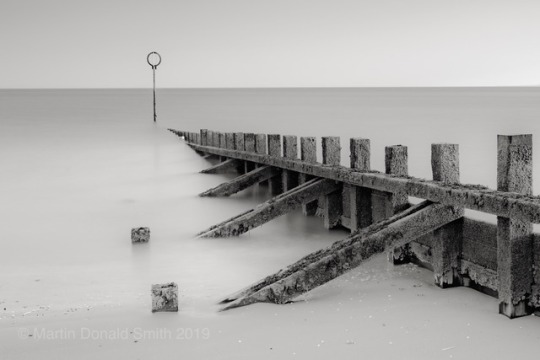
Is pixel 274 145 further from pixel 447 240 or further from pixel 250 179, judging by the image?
pixel 447 240

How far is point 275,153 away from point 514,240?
5.26 meters

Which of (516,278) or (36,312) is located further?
(36,312)

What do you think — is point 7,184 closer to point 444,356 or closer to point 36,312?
point 36,312

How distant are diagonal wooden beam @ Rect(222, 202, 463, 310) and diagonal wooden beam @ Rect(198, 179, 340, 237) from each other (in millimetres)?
2204

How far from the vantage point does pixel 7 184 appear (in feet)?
43.2

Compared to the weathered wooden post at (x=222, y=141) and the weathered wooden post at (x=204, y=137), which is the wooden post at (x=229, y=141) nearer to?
the weathered wooden post at (x=222, y=141)

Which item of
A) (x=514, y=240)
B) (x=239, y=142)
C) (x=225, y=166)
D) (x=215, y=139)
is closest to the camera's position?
(x=514, y=240)

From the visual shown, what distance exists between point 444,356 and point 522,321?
2.20ft

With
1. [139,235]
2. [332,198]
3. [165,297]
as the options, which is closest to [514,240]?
[165,297]

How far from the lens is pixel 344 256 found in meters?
4.54

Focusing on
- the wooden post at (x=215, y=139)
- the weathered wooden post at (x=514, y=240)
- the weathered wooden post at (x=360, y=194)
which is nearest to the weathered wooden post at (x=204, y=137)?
the wooden post at (x=215, y=139)

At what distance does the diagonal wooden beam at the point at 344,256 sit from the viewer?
4.54 meters

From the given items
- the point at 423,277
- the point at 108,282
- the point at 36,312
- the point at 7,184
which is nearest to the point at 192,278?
the point at 108,282

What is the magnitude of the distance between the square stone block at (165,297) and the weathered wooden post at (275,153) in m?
4.55
